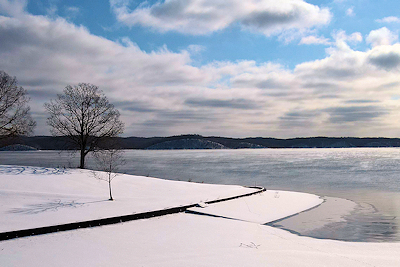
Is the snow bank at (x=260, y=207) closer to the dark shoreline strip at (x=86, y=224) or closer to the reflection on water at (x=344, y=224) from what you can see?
the reflection on water at (x=344, y=224)

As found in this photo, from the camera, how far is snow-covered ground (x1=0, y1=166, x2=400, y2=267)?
28.6ft

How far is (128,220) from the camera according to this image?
1363cm

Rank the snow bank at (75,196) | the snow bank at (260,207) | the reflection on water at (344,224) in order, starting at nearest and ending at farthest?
the reflection on water at (344,224) < the snow bank at (75,196) < the snow bank at (260,207)

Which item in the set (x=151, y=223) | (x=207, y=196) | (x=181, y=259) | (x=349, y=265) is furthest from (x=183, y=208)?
(x=349, y=265)

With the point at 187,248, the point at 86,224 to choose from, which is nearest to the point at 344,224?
the point at 187,248

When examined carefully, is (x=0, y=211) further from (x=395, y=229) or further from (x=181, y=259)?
(x=395, y=229)

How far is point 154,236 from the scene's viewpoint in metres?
11.3

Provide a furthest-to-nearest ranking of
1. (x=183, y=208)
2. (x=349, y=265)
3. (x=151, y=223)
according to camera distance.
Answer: (x=183, y=208)
(x=151, y=223)
(x=349, y=265)

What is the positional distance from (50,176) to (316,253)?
693 inches

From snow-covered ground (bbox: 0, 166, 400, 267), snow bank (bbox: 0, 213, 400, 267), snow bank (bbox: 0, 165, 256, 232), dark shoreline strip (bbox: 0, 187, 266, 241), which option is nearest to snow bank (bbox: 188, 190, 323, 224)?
snow-covered ground (bbox: 0, 166, 400, 267)

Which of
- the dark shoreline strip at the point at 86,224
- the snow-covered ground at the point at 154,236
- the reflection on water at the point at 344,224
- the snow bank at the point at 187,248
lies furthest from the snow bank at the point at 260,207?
the snow bank at the point at 187,248

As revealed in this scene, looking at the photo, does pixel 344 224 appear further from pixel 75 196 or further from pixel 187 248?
pixel 75 196

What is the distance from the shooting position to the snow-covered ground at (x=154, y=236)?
873cm

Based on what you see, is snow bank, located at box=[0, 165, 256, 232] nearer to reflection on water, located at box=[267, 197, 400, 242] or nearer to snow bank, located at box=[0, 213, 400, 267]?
snow bank, located at box=[0, 213, 400, 267]
